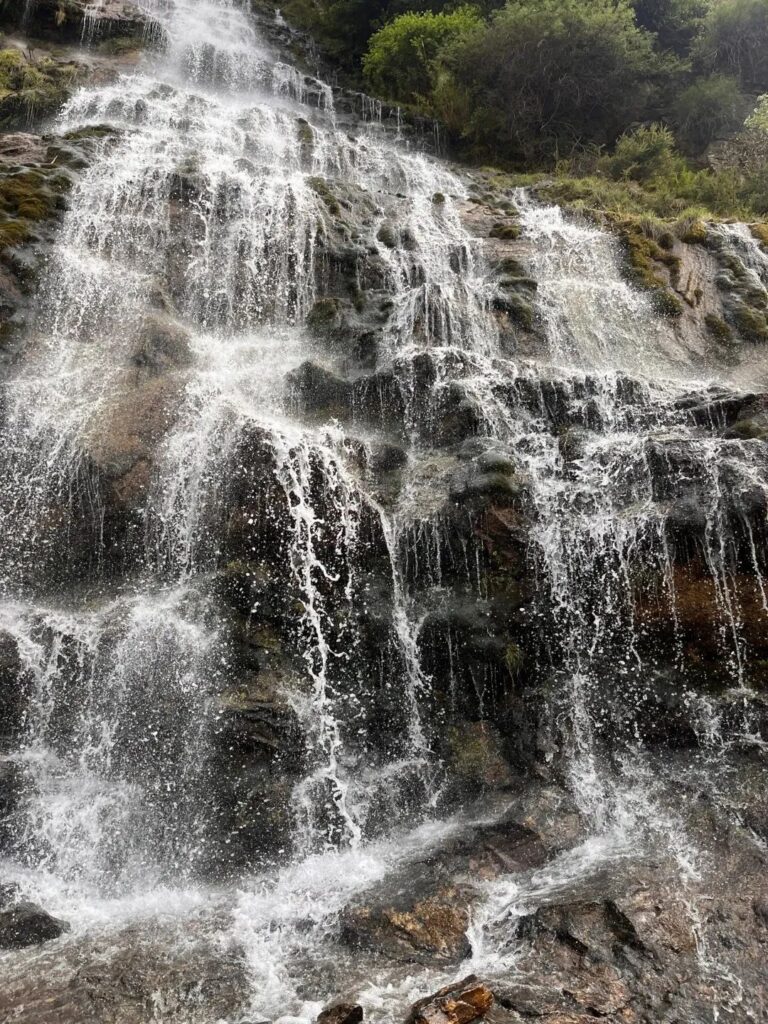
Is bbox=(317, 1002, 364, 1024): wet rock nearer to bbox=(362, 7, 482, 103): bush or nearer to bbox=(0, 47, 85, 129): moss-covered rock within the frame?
bbox=(0, 47, 85, 129): moss-covered rock

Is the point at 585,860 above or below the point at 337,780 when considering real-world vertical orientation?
above

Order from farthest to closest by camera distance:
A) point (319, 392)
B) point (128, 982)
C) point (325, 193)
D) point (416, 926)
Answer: point (325, 193) → point (319, 392) → point (416, 926) → point (128, 982)

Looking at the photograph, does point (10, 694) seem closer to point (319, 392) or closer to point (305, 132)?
point (319, 392)

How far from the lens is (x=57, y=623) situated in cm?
853

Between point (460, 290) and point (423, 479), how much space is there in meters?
4.97

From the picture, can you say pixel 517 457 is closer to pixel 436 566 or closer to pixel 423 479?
pixel 423 479

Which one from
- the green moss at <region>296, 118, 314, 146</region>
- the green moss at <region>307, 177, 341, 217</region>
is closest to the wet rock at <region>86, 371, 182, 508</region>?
the green moss at <region>307, 177, 341, 217</region>

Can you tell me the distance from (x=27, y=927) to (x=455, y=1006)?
3872 millimetres

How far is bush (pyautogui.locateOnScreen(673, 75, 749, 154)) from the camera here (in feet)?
67.2

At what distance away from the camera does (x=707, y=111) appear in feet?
68.3

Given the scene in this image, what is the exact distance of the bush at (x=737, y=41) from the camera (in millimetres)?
21188

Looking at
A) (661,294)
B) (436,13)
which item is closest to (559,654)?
(661,294)

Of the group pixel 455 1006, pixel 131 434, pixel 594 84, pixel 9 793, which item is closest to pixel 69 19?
pixel 594 84

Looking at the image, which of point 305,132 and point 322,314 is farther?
point 305,132
